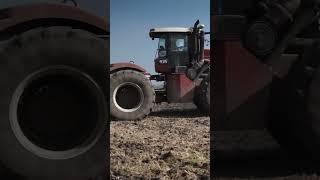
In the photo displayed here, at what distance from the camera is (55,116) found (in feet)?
7.88

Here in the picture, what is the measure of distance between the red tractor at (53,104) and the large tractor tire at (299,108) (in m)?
1.35

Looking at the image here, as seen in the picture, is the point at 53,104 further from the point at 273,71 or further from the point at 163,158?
the point at 273,71

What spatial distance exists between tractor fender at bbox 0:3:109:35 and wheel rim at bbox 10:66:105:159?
0.98ft

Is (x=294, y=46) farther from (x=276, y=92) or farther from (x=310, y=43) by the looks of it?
(x=276, y=92)

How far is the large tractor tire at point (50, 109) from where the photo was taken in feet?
7.91

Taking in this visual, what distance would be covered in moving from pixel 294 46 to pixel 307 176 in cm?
90

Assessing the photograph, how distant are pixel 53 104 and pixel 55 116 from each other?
0.23 feet

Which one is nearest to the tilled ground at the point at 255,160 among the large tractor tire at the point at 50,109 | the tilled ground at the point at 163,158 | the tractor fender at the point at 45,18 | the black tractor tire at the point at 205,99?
the black tractor tire at the point at 205,99

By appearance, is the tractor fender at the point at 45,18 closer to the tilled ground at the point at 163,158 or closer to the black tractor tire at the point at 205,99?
the tilled ground at the point at 163,158

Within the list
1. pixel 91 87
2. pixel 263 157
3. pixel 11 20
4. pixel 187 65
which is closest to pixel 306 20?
pixel 263 157

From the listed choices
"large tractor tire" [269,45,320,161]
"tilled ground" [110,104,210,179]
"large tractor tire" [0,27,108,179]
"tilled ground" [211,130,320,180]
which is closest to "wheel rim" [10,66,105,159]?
"large tractor tire" [0,27,108,179]

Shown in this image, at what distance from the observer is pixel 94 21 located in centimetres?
249

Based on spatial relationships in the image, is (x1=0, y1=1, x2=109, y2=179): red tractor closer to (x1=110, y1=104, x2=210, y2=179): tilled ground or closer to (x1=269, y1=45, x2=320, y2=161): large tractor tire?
(x1=110, y1=104, x2=210, y2=179): tilled ground

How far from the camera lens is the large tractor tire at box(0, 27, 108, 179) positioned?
7.91 feet
